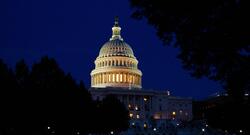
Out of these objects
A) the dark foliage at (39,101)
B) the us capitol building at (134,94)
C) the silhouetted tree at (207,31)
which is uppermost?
the us capitol building at (134,94)

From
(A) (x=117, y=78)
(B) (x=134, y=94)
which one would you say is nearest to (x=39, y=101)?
(B) (x=134, y=94)

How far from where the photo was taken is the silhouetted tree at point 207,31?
14.2 metres

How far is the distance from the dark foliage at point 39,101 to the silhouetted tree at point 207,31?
125ft

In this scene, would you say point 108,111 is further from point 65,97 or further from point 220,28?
point 220,28

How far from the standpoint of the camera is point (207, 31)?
1505 centimetres

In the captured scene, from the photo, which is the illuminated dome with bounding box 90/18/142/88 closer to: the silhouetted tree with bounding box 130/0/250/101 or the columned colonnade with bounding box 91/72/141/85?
the columned colonnade with bounding box 91/72/141/85

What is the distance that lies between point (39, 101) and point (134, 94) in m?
120

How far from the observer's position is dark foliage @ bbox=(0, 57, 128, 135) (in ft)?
173

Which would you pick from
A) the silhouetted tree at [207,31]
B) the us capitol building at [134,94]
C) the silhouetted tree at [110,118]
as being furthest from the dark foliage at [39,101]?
the us capitol building at [134,94]

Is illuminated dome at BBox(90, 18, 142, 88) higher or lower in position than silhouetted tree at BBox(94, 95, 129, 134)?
higher

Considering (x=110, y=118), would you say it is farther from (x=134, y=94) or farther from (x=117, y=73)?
(x=117, y=73)

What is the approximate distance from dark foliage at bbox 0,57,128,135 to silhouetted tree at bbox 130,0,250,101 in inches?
1497

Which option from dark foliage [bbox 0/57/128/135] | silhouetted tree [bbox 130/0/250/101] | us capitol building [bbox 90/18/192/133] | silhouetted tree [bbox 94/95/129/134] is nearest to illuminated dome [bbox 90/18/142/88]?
us capitol building [bbox 90/18/192/133]

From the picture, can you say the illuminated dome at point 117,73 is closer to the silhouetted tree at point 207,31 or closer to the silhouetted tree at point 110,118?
the silhouetted tree at point 110,118
